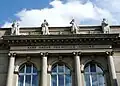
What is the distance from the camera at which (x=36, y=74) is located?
75.0 ft

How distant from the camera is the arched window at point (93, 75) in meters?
22.6

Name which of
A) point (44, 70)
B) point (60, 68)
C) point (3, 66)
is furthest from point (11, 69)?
point (60, 68)

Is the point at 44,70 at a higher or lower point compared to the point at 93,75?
higher

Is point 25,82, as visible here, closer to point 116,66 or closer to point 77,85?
point 77,85

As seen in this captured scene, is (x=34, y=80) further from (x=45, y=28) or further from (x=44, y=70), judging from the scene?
(x=45, y=28)

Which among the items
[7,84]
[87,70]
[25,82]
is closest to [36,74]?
[25,82]

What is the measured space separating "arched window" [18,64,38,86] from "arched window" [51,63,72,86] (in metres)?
1.59

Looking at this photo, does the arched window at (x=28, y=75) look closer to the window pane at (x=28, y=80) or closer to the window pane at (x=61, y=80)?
the window pane at (x=28, y=80)

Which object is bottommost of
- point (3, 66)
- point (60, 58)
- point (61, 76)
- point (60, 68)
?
point (61, 76)

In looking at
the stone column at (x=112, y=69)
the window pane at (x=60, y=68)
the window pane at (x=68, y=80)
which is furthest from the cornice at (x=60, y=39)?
the window pane at (x=68, y=80)

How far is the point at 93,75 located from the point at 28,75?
19.0ft

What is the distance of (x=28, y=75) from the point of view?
23.0 meters

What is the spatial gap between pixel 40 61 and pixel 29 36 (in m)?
2.51

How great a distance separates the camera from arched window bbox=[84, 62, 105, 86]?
2258 centimetres
